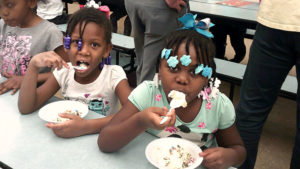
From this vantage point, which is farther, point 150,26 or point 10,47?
point 150,26

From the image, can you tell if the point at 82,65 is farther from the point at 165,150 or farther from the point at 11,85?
the point at 165,150

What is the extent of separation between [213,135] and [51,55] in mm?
723

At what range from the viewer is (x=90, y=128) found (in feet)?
3.33

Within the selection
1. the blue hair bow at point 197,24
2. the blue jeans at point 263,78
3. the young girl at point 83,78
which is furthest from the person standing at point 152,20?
the blue hair bow at point 197,24

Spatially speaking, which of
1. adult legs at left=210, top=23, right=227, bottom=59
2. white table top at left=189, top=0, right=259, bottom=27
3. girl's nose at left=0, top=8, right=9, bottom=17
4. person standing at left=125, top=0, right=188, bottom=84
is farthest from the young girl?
adult legs at left=210, top=23, right=227, bottom=59

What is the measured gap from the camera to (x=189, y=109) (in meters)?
1.01

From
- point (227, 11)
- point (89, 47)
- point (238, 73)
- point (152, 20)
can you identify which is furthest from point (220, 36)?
point (89, 47)

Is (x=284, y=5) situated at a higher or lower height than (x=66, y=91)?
higher

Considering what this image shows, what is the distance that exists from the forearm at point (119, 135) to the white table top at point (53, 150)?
0.09 ft

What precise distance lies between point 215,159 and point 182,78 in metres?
0.27

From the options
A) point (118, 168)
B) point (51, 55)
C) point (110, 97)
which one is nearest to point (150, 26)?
point (110, 97)

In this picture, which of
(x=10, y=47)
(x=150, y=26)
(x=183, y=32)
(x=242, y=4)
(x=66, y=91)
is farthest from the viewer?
(x=242, y=4)

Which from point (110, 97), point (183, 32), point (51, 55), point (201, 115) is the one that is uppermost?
point (183, 32)

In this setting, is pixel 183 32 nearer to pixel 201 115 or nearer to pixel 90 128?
pixel 201 115
